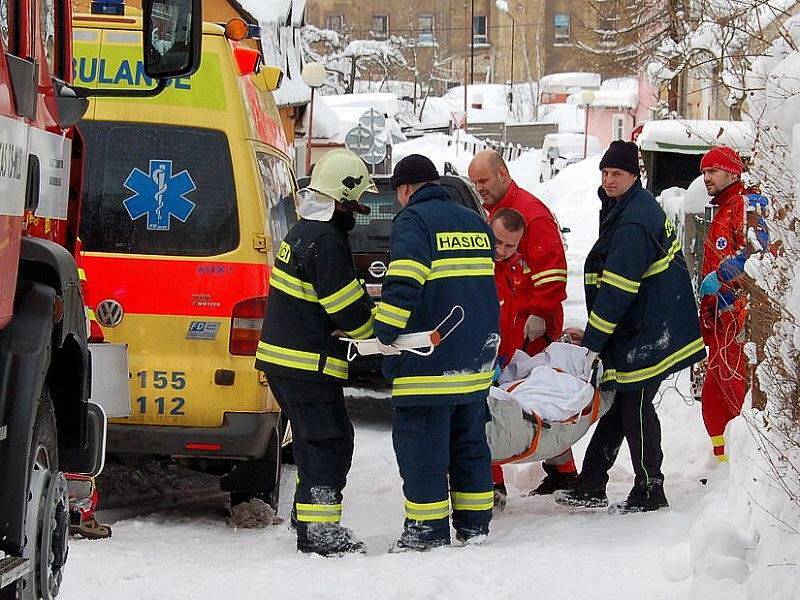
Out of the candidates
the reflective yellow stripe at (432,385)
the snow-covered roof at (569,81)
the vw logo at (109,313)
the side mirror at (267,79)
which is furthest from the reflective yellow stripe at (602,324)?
the snow-covered roof at (569,81)

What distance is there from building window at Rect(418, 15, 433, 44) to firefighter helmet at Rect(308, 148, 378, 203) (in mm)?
71651

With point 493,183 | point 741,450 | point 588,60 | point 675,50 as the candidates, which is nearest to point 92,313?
point 493,183

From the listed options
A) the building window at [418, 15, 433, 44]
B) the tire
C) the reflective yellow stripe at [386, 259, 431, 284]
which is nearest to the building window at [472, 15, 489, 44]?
the building window at [418, 15, 433, 44]

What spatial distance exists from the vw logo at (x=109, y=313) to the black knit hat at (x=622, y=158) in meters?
2.58

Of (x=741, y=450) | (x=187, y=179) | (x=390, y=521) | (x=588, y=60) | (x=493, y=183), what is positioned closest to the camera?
(x=741, y=450)

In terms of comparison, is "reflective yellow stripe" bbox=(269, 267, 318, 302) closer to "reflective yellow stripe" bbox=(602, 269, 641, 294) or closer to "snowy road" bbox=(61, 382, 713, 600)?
"snowy road" bbox=(61, 382, 713, 600)

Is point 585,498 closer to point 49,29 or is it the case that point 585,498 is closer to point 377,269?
point 377,269

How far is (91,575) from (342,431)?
135cm

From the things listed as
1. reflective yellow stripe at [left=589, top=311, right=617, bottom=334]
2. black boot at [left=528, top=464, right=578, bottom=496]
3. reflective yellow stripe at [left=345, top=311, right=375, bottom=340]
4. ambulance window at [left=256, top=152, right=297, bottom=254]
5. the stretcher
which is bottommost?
black boot at [left=528, top=464, right=578, bottom=496]

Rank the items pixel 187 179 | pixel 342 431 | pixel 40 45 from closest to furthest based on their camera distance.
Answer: pixel 40 45 → pixel 342 431 → pixel 187 179

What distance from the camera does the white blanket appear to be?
7191mm

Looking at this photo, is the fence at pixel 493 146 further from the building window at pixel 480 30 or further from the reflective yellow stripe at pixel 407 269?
the reflective yellow stripe at pixel 407 269

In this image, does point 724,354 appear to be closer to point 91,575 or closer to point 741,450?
point 741,450

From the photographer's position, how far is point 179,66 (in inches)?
194
